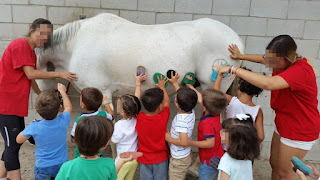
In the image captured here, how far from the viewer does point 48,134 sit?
1.97 meters

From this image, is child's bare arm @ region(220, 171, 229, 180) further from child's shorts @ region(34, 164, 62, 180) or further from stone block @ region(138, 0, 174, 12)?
stone block @ region(138, 0, 174, 12)

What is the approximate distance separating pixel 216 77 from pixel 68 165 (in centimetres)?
175

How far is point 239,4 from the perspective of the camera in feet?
11.2

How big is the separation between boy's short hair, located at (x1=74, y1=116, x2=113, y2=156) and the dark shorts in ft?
4.47

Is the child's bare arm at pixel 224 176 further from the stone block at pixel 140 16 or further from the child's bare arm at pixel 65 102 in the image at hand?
the stone block at pixel 140 16

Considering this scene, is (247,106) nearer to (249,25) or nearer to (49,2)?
(249,25)

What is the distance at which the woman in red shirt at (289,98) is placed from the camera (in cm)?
195

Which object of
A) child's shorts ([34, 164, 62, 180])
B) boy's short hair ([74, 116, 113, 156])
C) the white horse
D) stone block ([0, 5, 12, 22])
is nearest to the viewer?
boy's short hair ([74, 116, 113, 156])

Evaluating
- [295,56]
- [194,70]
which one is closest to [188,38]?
[194,70]

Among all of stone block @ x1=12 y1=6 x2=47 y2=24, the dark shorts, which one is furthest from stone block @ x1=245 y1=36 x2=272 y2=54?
the dark shorts

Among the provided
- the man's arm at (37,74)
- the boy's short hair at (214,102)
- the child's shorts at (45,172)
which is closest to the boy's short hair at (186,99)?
the boy's short hair at (214,102)

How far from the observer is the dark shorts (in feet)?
7.98

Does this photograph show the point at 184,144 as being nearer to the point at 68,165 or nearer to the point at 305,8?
the point at 68,165

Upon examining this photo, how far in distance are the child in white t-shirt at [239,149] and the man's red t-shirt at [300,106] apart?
23.5 inches
